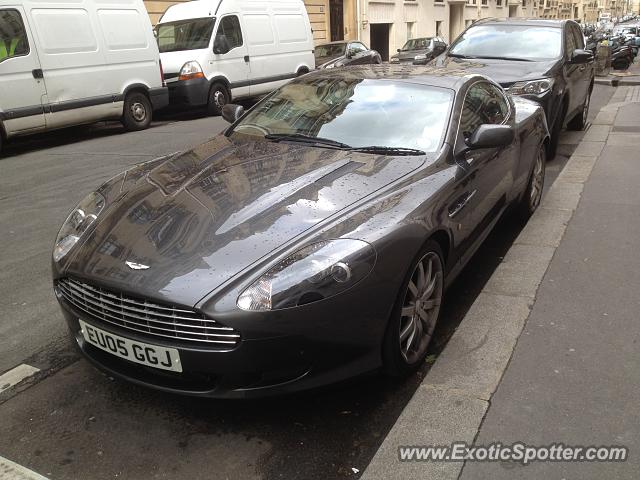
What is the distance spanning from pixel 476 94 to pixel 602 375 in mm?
2140

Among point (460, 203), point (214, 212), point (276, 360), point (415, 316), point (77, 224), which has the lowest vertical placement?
point (415, 316)

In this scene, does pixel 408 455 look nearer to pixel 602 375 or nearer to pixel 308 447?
pixel 308 447

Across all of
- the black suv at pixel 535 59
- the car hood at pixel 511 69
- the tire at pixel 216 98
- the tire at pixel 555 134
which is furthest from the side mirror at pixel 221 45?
the tire at pixel 555 134

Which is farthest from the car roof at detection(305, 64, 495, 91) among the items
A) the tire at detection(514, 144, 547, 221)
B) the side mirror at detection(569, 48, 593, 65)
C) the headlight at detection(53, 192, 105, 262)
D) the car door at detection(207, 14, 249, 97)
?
the car door at detection(207, 14, 249, 97)

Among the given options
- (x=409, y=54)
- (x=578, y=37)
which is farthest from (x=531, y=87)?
(x=409, y=54)

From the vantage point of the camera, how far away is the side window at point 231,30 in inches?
489

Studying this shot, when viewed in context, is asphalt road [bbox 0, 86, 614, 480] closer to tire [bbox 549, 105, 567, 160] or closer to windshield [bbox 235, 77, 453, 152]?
windshield [bbox 235, 77, 453, 152]

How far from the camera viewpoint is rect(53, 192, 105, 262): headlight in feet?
9.27

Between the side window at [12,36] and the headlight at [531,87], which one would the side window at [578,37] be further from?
the side window at [12,36]

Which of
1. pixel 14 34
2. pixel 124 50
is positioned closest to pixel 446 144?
pixel 14 34

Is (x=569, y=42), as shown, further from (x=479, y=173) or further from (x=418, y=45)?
(x=418, y=45)

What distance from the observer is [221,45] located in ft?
40.3

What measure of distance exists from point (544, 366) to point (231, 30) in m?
11.4

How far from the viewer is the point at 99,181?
6.88 metres
